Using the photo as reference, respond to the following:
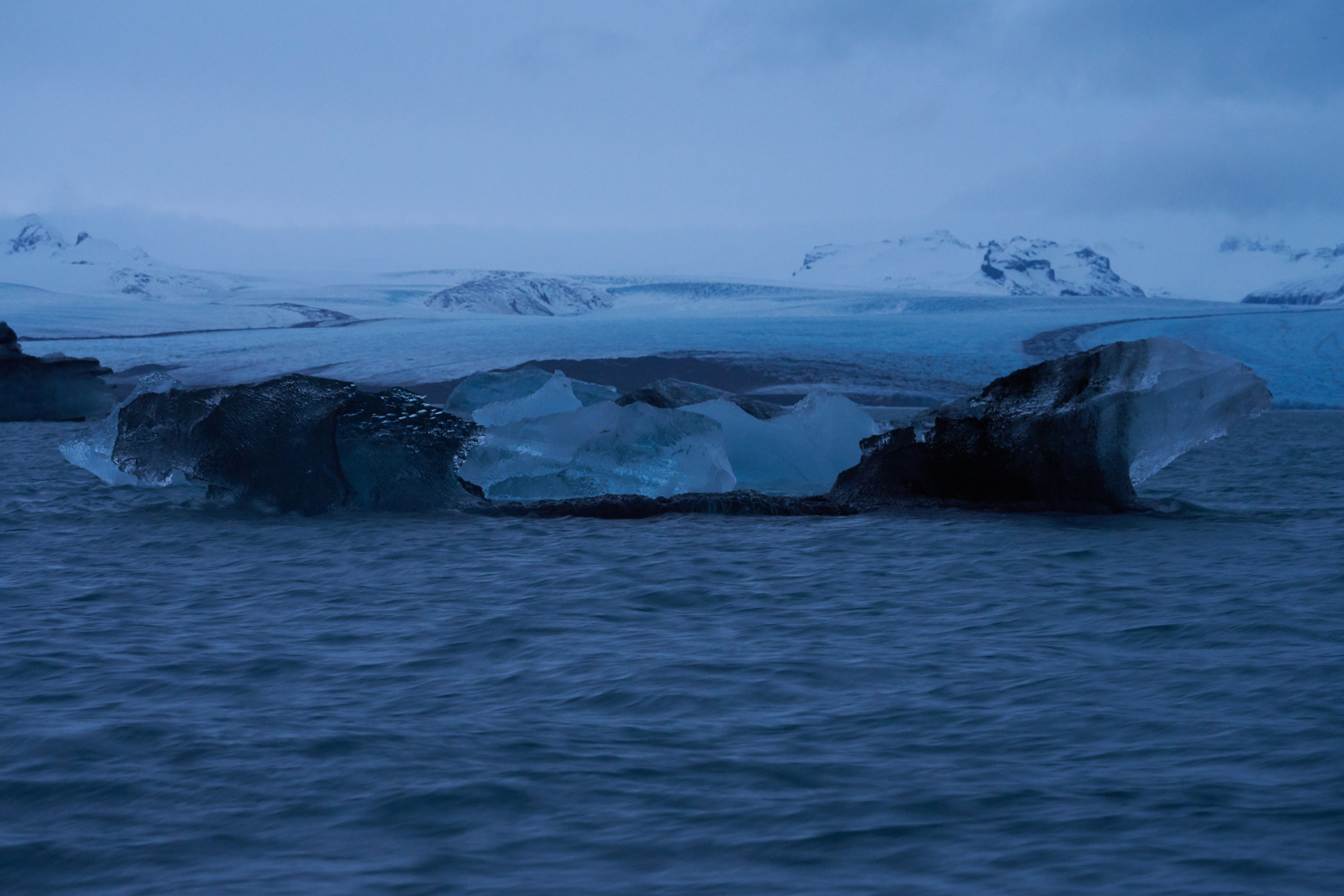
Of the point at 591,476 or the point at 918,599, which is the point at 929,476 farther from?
the point at 918,599

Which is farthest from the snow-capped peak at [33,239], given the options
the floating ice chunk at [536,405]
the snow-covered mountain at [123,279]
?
the floating ice chunk at [536,405]

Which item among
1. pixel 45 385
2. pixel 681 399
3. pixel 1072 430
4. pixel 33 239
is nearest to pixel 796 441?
pixel 681 399

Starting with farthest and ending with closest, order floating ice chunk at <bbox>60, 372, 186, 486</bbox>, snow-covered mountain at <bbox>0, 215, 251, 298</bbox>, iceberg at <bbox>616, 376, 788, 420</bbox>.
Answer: snow-covered mountain at <bbox>0, 215, 251, 298</bbox>, iceberg at <bbox>616, 376, 788, 420</bbox>, floating ice chunk at <bbox>60, 372, 186, 486</bbox>

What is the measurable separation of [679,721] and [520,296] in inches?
2700

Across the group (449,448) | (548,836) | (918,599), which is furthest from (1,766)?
(449,448)

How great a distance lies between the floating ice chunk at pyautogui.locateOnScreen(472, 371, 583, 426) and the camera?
13789 millimetres

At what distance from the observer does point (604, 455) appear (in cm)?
1040

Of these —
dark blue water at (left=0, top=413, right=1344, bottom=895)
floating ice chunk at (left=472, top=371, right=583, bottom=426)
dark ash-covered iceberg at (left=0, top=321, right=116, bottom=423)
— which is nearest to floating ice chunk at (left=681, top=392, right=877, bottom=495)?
floating ice chunk at (left=472, top=371, right=583, bottom=426)

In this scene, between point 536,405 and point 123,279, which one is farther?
point 123,279

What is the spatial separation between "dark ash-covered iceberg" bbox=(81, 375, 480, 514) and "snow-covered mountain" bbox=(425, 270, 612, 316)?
2158 inches

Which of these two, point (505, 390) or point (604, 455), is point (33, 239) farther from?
point (604, 455)

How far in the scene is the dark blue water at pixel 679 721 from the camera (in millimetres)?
2900

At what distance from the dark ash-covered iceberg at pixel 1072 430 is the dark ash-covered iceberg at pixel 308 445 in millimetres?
3254

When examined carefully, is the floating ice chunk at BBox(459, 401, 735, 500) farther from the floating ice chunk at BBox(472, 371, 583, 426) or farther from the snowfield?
the snowfield
